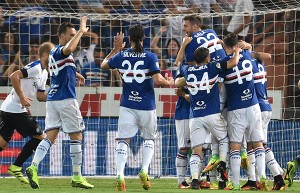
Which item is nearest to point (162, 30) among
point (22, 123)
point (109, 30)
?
point (109, 30)

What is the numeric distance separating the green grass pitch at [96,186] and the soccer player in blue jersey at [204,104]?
57 centimetres

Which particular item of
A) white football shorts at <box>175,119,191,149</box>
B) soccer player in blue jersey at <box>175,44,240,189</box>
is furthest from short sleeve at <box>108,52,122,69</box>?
white football shorts at <box>175,119,191,149</box>

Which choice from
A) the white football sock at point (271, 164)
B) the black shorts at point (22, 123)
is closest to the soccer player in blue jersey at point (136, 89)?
the white football sock at point (271, 164)

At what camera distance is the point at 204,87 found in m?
14.3

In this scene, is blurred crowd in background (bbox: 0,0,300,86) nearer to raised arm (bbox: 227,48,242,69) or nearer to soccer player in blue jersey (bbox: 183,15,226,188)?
soccer player in blue jersey (bbox: 183,15,226,188)

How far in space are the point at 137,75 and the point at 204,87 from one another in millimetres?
955

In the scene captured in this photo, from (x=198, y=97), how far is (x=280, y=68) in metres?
6.61

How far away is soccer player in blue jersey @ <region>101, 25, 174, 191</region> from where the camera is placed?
1413 centimetres

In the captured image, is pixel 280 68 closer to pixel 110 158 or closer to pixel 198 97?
pixel 110 158

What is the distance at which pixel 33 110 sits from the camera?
19.4 m

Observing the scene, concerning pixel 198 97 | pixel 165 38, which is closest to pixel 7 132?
pixel 198 97

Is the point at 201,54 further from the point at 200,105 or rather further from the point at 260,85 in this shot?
the point at 260,85

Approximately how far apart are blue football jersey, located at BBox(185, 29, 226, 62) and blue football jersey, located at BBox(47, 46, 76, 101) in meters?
1.75

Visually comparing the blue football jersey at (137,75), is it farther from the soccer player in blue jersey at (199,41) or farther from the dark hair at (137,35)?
the soccer player in blue jersey at (199,41)
